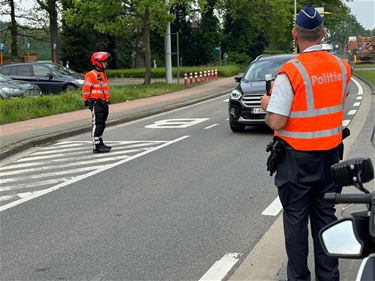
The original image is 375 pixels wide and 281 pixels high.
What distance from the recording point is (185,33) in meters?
60.8

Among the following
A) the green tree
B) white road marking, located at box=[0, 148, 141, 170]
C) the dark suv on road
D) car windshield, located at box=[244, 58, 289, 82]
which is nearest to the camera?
white road marking, located at box=[0, 148, 141, 170]

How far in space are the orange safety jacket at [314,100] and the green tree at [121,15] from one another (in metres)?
25.0

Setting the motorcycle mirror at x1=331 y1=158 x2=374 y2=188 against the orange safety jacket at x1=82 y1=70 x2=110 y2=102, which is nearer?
the motorcycle mirror at x1=331 y1=158 x2=374 y2=188

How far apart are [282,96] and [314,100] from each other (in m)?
0.21

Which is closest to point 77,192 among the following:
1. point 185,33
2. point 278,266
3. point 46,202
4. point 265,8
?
point 46,202

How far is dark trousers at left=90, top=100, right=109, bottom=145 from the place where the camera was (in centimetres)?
1073

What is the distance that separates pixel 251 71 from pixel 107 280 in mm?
9888

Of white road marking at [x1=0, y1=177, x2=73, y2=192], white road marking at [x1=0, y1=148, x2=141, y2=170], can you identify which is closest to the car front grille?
white road marking at [x1=0, y1=148, x2=141, y2=170]

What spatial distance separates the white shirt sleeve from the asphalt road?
158cm

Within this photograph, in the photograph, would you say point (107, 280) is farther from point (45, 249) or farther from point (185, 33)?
point (185, 33)

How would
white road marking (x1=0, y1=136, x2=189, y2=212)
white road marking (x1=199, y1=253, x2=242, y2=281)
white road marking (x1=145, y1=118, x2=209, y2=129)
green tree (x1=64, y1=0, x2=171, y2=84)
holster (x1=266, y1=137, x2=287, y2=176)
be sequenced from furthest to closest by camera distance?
green tree (x1=64, y1=0, x2=171, y2=84) < white road marking (x1=145, y1=118, x2=209, y2=129) < white road marking (x1=0, y1=136, x2=189, y2=212) < white road marking (x1=199, y1=253, x2=242, y2=281) < holster (x1=266, y1=137, x2=287, y2=176)

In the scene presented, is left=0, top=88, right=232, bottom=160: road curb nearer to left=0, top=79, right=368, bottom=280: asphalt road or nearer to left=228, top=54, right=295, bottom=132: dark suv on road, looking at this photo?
left=0, top=79, right=368, bottom=280: asphalt road

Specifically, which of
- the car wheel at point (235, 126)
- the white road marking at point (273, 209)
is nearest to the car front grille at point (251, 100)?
the car wheel at point (235, 126)

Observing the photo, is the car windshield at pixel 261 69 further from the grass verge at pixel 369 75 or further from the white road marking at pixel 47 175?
the grass verge at pixel 369 75
